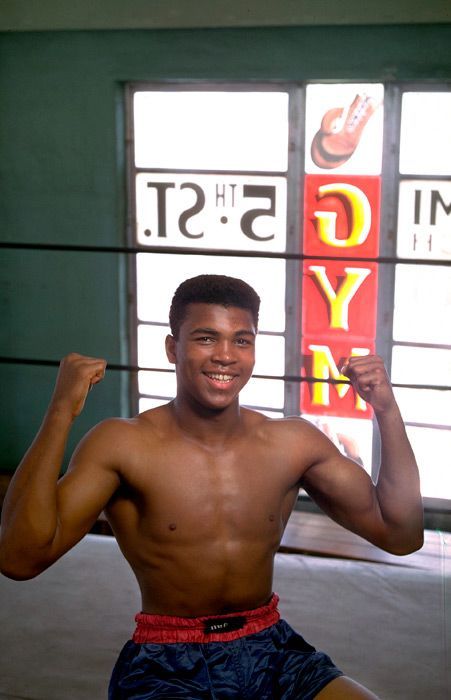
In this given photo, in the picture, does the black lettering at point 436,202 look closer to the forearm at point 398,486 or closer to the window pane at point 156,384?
the window pane at point 156,384

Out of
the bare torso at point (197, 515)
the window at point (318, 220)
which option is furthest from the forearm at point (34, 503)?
the window at point (318, 220)

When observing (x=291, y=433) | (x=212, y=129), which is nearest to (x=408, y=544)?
(x=291, y=433)

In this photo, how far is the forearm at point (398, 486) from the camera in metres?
1.38

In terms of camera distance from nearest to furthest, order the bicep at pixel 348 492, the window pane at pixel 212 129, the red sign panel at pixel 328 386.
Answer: the bicep at pixel 348 492 → the window pane at pixel 212 129 → the red sign panel at pixel 328 386

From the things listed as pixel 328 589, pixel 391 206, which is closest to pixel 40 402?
pixel 391 206

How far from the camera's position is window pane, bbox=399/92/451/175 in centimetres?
396

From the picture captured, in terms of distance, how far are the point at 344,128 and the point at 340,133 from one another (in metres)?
0.03

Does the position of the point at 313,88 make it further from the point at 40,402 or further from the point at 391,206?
the point at 40,402

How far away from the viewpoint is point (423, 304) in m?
4.20

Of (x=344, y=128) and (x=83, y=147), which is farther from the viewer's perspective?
(x=83, y=147)

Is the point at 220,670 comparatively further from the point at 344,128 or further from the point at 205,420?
the point at 344,128

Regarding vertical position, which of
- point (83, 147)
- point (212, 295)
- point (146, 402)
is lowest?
point (146, 402)

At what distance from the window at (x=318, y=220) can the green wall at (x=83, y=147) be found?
13 centimetres

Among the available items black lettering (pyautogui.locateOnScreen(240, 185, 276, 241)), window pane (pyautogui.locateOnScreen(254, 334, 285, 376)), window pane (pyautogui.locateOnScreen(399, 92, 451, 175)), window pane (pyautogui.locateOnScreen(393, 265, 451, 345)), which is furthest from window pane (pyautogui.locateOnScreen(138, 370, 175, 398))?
window pane (pyautogui.locateOnScreen(399, 92, 451, 175))
